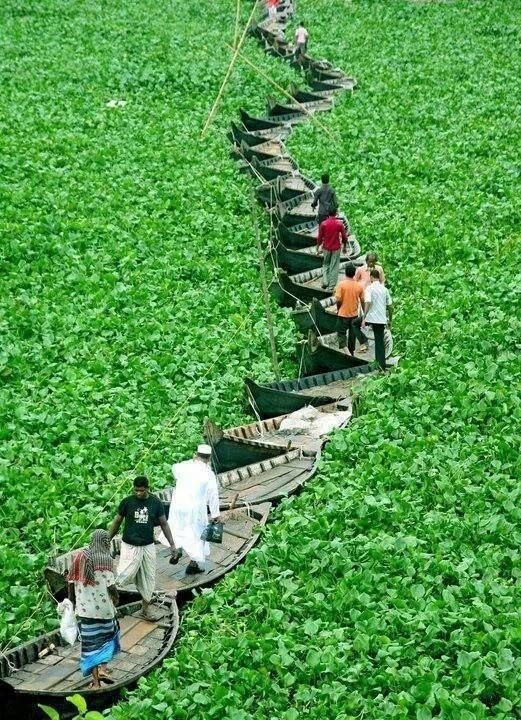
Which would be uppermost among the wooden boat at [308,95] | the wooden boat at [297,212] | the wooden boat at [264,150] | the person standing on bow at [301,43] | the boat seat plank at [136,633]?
the person standing on bow at [301,43]

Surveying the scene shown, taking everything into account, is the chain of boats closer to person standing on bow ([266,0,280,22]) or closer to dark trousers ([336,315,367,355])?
dark trousers ([336,315,367,355])

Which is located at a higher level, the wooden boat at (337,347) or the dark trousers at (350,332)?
the dark trousers at (350,332)

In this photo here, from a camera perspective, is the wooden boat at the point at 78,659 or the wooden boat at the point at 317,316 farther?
the wooden boat at the point at 317,316

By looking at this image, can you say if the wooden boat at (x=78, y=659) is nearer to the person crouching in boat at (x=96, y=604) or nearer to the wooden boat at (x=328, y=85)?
the person crouching in boat at (x=96, y=604)

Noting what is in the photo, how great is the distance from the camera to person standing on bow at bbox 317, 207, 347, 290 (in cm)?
1789

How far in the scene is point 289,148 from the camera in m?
27.1

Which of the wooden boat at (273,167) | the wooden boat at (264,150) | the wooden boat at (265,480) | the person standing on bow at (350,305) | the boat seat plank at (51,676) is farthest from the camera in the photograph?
the wooden boat at (264,150)

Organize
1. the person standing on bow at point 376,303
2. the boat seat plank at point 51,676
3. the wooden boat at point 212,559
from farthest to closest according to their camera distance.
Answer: the person standing on bow at point 376,303
the wooden boat at point 212,559
the boat seat plank at point 51,676

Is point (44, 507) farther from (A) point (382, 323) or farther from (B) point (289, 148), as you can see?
(B) point (289, 148)

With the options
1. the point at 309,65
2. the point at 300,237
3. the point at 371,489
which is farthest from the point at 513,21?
the point at 371,489

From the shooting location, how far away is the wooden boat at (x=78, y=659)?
9477 mm

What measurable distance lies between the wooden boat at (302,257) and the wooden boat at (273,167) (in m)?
4.23

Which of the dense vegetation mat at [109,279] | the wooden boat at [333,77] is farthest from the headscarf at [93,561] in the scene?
the wooden boat at [333,77]

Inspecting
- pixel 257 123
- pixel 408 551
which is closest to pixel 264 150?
pixel 257 123
